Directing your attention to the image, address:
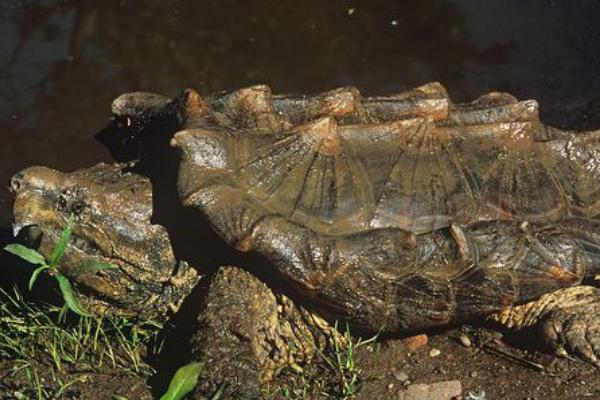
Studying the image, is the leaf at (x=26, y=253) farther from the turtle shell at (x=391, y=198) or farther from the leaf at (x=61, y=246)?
the turtle shell at (x=391, y=198)

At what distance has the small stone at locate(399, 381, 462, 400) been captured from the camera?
13.5 ft

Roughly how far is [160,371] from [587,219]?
210cm

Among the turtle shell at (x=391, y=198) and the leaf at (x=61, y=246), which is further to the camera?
the turtle shell at (x=391, y=198)

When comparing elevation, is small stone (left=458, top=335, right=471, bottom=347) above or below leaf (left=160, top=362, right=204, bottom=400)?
below

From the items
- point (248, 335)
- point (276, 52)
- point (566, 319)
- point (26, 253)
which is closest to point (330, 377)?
point (248, 335)

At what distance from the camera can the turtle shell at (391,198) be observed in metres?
3.93

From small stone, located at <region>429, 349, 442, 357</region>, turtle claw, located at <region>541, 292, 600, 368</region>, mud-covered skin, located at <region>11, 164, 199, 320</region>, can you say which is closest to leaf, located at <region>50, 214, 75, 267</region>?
mud-covered skin, located at <region>11, 164, 199, 320</region>

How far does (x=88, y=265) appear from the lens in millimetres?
4027

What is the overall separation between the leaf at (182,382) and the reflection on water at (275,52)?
2132 mm

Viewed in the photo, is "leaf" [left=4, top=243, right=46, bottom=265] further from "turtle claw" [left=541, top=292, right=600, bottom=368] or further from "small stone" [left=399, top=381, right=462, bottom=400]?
"turtle claw" [left=541, top=292, right=600, bottom=368]

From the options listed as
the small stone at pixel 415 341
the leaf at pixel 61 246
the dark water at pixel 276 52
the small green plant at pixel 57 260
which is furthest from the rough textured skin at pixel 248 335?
the dark water at pixel 276 52

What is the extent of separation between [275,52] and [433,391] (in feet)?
9.01

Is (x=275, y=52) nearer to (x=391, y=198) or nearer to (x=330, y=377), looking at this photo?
(x=391, y=198)

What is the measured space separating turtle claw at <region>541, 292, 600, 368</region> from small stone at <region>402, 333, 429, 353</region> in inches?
21.9
